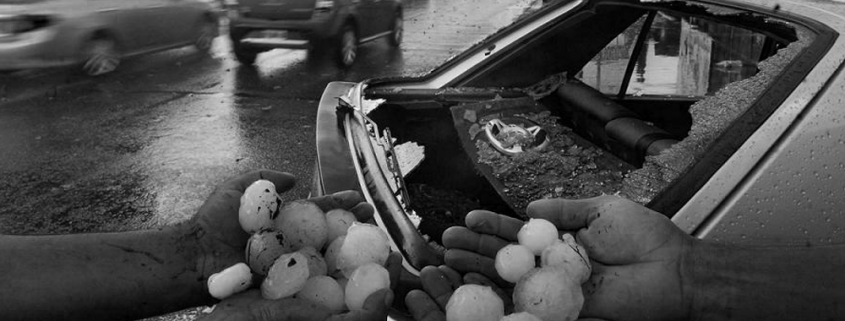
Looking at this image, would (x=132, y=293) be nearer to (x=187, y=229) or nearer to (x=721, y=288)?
(x=187, y=229)

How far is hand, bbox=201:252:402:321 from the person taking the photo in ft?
5.86

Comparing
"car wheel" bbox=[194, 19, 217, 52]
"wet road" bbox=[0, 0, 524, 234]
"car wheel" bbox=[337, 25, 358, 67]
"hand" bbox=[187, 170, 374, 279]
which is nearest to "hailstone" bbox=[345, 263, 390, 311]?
"hand" bbox=[187, 170, 374, 279]

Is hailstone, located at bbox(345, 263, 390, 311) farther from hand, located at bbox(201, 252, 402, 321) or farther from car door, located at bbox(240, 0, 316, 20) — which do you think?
car door, located at bbox(240, 0, 316, 20)

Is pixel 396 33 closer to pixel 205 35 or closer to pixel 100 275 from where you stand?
pixel 205 35

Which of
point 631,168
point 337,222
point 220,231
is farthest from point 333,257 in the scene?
point 631,168

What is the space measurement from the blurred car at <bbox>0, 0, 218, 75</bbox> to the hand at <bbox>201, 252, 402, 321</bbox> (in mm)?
7606

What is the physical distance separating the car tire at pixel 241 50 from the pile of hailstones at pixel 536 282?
9.02m

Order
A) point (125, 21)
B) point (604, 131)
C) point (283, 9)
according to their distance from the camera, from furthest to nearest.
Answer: point (283, 9) < point (125, 21) < point (604, 131)

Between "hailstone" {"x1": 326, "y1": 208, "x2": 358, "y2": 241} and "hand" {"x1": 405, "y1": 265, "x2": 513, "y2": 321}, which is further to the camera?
"hailstone" {"x1": 326, "y1": 208, "x2": 358, "y2": 241}

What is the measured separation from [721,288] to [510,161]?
144 cm

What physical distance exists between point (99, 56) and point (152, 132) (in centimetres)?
286

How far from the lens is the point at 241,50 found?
10.5 m

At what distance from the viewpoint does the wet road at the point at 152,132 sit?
5.18m

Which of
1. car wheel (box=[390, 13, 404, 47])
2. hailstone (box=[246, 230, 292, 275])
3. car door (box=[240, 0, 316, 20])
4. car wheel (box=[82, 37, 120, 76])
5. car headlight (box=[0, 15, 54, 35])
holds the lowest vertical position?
car wheel (box=[390, 13, 404, 47])
